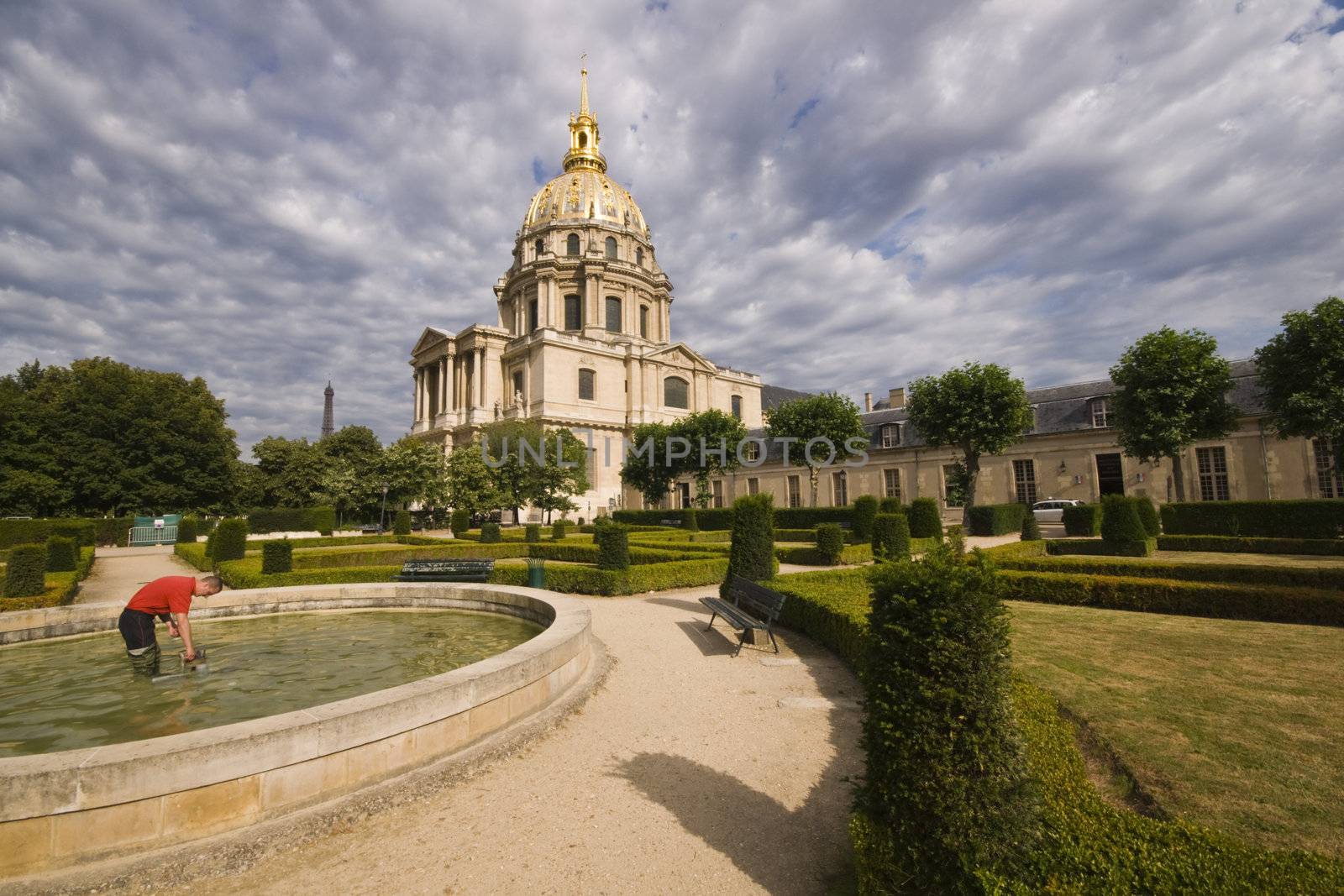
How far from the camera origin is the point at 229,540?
18.0 metres

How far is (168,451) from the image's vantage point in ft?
140

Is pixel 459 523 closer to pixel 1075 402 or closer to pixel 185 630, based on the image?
pixel 185 630

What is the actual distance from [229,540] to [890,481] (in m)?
36.0

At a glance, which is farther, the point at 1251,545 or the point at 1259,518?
the point at 1259,518

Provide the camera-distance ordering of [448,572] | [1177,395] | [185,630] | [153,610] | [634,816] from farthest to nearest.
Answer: [1177,395], [448,572], [153,610], [185,630], [634,816]

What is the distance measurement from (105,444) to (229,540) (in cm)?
3296

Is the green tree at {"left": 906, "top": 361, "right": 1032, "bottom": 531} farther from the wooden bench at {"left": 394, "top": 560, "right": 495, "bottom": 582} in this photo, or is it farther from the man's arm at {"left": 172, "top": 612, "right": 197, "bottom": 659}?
the man's arm at {"left": 172, "top": 612, "right": 197, "bottom": 659}

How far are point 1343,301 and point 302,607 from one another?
34506 millimetres

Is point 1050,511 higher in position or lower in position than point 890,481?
lower

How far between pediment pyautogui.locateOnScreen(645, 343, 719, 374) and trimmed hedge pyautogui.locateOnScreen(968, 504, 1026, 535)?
35446mm

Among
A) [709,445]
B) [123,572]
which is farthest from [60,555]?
[709,445]

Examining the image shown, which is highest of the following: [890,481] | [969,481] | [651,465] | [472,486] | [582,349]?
[582,349]

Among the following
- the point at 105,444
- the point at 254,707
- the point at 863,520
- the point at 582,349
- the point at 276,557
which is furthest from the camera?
the point at 582,349

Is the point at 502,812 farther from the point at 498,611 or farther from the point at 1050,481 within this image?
the point at 1050,481
